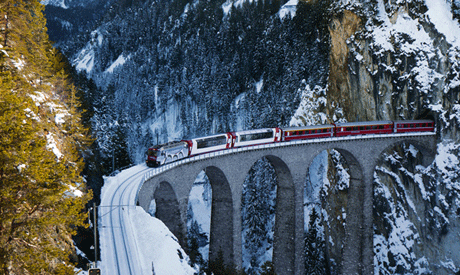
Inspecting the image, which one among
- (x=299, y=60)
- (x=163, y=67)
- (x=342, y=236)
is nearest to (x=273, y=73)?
(x=299, y=60)

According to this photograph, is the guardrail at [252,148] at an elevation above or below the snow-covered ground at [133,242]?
above

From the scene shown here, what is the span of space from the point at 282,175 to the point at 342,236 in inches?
756

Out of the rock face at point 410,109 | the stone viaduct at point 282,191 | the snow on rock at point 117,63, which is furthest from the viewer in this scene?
the snow on rock at point 117,63

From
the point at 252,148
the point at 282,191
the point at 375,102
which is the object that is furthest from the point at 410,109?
the point at 252,148

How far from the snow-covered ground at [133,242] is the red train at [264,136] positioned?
4.85 meters

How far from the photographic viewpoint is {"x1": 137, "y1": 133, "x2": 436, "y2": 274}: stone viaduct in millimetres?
28422

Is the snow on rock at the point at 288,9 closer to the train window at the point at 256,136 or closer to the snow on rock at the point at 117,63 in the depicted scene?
the train window at the point at 256,136

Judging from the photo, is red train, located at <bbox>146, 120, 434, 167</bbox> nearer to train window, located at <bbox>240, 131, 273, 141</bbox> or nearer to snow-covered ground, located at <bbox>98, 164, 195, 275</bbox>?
train window, located at <bbox>240, 131, 273, 141</bbox>

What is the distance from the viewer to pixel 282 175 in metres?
36.9

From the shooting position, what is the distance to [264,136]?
3381 centimetres

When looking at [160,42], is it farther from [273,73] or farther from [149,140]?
[273,73]

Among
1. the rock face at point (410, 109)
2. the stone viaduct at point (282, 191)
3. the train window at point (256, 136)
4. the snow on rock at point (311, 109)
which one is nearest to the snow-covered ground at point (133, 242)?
the stone viaduct at point (282, 191)

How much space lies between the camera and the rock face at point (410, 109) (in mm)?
40969

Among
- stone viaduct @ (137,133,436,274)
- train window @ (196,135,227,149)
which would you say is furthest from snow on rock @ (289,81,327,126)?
train window @ (196,135,227,149)
